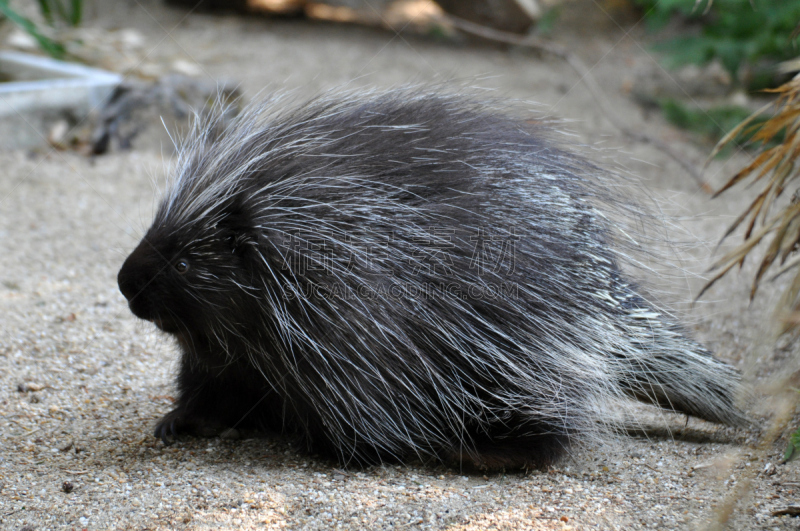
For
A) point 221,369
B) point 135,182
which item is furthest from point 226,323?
point 135,182

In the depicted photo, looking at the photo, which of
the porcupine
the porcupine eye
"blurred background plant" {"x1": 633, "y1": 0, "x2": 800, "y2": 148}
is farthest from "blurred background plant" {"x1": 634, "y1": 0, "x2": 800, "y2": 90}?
the porcupine eye

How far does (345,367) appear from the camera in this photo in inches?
81.7

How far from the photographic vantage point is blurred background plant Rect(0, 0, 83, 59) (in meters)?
4.83

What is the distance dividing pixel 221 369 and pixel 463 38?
7.55 meters

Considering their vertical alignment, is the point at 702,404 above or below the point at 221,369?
above

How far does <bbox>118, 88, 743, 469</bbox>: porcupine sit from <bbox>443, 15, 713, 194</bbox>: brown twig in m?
3.08

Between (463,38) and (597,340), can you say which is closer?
(597,340)

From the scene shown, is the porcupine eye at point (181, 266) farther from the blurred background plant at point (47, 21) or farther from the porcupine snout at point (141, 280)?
the blurred background plant at point (47, 21)

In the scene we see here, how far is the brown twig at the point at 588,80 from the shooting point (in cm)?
517

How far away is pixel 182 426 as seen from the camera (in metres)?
2.38

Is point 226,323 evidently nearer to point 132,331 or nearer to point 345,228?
point 345,228

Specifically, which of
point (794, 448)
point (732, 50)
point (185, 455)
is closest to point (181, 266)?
point (185, 455)

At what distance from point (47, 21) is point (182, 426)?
19.1ft

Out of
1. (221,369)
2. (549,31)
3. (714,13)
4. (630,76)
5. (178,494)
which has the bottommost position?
(178,494)
